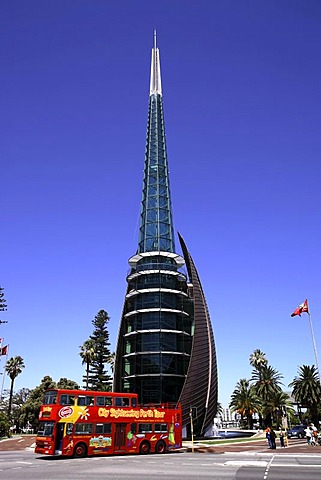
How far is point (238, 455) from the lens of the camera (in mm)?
27922

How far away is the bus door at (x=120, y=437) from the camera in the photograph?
26.7 metres

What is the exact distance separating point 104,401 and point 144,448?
5.14m

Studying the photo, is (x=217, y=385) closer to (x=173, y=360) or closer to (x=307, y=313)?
(x=173, y=360)

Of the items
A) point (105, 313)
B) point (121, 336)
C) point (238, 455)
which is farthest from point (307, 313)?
point (105, 313)

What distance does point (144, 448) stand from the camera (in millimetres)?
28109

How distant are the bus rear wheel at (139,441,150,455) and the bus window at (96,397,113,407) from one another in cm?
428

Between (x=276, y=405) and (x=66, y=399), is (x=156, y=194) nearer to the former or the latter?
(x=276, y=405)

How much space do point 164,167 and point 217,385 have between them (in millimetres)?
41410

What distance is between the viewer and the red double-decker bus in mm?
24141

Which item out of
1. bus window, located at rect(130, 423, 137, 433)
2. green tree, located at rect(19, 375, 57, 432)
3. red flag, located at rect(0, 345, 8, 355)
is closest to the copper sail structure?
red flag, located at rect(0, 345, 8, 355)

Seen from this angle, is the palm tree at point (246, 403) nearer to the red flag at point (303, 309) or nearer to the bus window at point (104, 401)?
the red flag at point (303, 309)

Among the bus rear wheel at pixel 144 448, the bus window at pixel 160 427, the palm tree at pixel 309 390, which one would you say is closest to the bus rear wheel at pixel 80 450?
the bus rear wheel at pixel 144 448

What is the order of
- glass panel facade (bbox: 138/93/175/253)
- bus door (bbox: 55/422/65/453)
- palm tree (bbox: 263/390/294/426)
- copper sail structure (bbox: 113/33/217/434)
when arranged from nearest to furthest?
1. bus door (bbox: 55/422/65/453)
2. copper sail structure (bbox: 113/33/217/434)
3. palm tree (bbox: 263/390/294/426)
4. glass panel facade (bbox: 138/93/175/253)

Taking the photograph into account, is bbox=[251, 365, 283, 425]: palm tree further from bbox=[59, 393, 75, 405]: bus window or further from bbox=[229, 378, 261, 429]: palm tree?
bbox=[59, 393, 75, 405]: bus window
